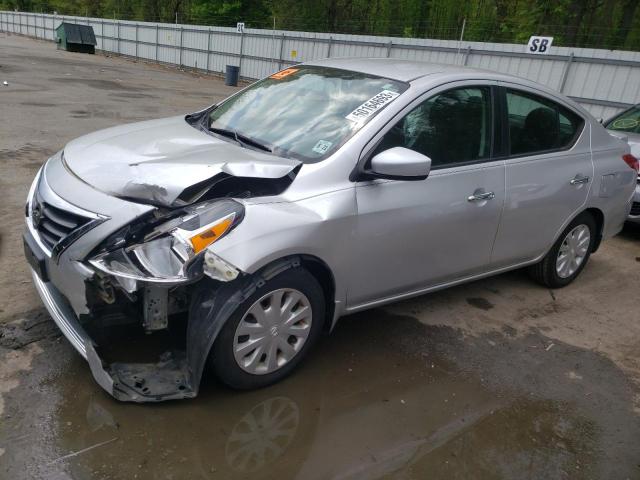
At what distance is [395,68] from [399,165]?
3.67ft

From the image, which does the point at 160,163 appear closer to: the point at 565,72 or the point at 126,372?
the point at 126,372

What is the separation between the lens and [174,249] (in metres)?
2.55

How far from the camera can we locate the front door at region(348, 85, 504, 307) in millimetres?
3082

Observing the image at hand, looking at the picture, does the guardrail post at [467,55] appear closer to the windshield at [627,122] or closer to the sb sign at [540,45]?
the sb sign at [540,45]

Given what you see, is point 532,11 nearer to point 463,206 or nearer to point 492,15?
point 492,15

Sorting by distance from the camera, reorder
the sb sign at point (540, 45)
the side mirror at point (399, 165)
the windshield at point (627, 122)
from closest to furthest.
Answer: the side mirror at point (399, 165) < the windshield at point (627, 122) < the sb sign at point (540, 45)

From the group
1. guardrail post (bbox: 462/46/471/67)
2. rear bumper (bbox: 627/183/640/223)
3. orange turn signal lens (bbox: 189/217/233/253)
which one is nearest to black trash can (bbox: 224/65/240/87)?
guardrail post (bbox: 462/46/471/67)

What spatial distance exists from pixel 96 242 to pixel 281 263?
886mm

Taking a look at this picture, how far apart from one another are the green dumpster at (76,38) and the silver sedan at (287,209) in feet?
103

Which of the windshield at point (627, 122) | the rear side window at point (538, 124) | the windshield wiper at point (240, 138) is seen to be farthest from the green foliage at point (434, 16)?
the windshield wiper at point (240, 138)

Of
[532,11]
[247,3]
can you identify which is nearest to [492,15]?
[532,11]

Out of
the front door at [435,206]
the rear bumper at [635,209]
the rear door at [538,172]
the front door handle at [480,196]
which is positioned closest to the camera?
the front door at [435,206]

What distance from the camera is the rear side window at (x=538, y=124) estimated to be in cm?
384

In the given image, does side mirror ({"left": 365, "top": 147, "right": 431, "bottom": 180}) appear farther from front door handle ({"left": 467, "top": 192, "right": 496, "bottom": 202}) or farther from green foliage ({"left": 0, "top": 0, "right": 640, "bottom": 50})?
green foliage ({"left": 0, "top": 0, "right": 640, "bottom": 50})
